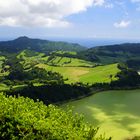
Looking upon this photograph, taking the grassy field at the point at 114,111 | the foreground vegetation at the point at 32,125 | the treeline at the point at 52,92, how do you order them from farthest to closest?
the treeline at the point at 52,92 → the grassy field at the point at 114,111 → the foreground vegetation at the point at 32,125

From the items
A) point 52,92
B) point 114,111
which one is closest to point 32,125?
point 114,111

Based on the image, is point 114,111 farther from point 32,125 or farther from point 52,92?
point 32,125

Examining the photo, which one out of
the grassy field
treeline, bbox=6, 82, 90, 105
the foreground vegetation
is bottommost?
the grassy field

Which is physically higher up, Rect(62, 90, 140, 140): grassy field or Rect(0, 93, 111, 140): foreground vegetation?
Rect(0, 93, 111, 140): foreground vegetation

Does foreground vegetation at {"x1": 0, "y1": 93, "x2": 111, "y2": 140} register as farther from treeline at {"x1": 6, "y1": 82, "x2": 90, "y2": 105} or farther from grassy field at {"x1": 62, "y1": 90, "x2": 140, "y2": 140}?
treeline at {"x1": 6, "y1": 82, "x2": 90, "y2": 105}

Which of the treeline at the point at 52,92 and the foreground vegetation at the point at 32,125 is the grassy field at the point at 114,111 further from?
the foreground vegetation at the point at 32,125

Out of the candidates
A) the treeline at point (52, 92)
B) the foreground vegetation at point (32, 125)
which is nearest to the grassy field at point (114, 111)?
the treeline at point (52, 92)

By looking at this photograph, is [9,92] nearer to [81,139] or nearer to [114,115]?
[114,115]

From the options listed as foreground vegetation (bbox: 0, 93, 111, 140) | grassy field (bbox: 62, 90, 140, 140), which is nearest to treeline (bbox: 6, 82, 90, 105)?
grassy field (bbox: 62, 90, 140, 140)

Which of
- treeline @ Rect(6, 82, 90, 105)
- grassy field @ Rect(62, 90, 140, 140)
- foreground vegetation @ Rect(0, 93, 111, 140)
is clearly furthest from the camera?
treeline @ Rect(6, 82, 90, 105)

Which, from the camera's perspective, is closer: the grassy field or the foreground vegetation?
the foreground vegetation
